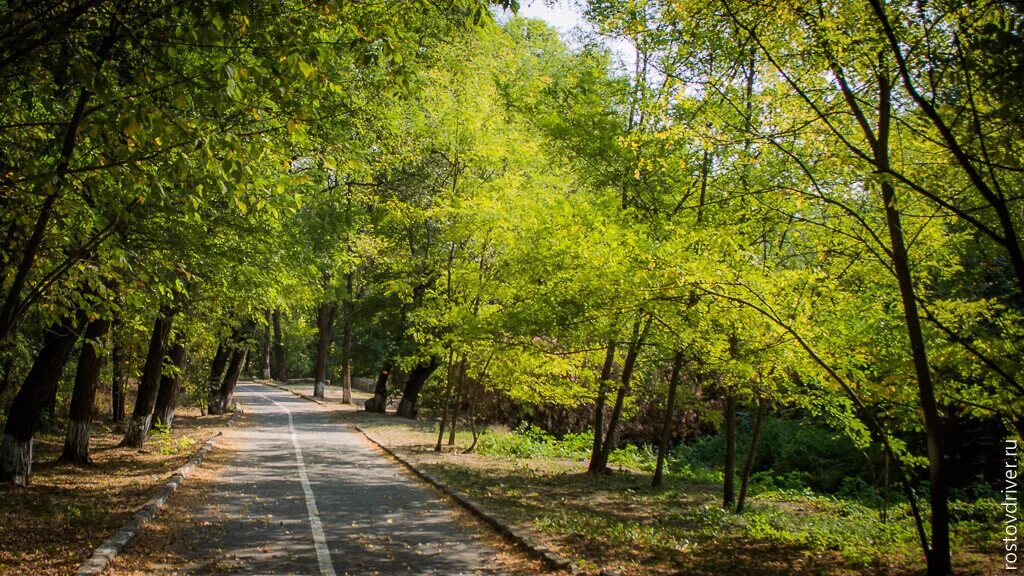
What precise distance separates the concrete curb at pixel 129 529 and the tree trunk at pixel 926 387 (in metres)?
8.10

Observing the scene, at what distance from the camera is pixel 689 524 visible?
1060 centimetres

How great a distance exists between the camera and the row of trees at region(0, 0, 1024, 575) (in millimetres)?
5789

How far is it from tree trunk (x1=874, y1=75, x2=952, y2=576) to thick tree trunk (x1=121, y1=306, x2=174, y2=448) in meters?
14.4

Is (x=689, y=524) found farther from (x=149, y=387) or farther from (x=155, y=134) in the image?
(x=149, y=387)

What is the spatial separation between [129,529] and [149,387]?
9.00 m

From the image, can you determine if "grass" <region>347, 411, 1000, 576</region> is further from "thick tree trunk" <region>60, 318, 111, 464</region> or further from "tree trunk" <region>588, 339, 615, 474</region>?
"thick tree trunk" <region>60, 318, 111, 464</region>

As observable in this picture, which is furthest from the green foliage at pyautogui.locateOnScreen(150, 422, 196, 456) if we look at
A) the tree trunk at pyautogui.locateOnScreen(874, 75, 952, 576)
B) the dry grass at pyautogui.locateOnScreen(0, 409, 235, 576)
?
the tree trunk at pyautogui.locateOnScreen(874, 75, 952, 576)

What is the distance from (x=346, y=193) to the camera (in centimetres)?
1511

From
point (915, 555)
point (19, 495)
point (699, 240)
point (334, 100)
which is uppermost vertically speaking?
point (334, 100)

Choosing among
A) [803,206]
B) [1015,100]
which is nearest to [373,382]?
[803,206]

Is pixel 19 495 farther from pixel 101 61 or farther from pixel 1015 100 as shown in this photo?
pixel 1015 100

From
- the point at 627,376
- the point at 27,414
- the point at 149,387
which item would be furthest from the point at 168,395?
the point at 627,376

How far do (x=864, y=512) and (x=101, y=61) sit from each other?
46.4 feet

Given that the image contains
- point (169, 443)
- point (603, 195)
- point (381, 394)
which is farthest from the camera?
point (381, 394)
